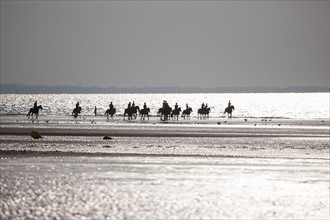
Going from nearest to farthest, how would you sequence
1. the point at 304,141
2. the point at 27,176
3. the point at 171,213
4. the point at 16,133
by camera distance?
the point at 171,213 → the point at 27,176 → the point at 304,141 → the point at 16,133

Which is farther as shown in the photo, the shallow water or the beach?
the beach

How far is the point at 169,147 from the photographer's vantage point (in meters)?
40.4

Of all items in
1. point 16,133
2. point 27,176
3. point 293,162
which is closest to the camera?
point 27,176

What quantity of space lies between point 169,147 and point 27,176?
48.7 ft

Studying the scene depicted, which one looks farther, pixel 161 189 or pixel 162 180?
pixel 162 180

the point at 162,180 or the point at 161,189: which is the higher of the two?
the point at 162,180

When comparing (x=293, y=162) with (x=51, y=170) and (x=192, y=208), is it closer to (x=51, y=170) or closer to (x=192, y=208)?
(x=51, y=170)

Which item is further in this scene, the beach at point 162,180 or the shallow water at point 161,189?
the beach at point 162,180

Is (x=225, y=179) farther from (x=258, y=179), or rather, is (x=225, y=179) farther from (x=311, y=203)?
(x=311, y=203)

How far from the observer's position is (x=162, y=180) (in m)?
26.0

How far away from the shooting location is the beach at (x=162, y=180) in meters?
20.6

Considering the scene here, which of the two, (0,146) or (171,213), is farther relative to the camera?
(0,146)

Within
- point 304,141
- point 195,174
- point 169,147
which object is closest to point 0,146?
point 169,147

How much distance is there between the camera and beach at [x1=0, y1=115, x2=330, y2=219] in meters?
20.6
